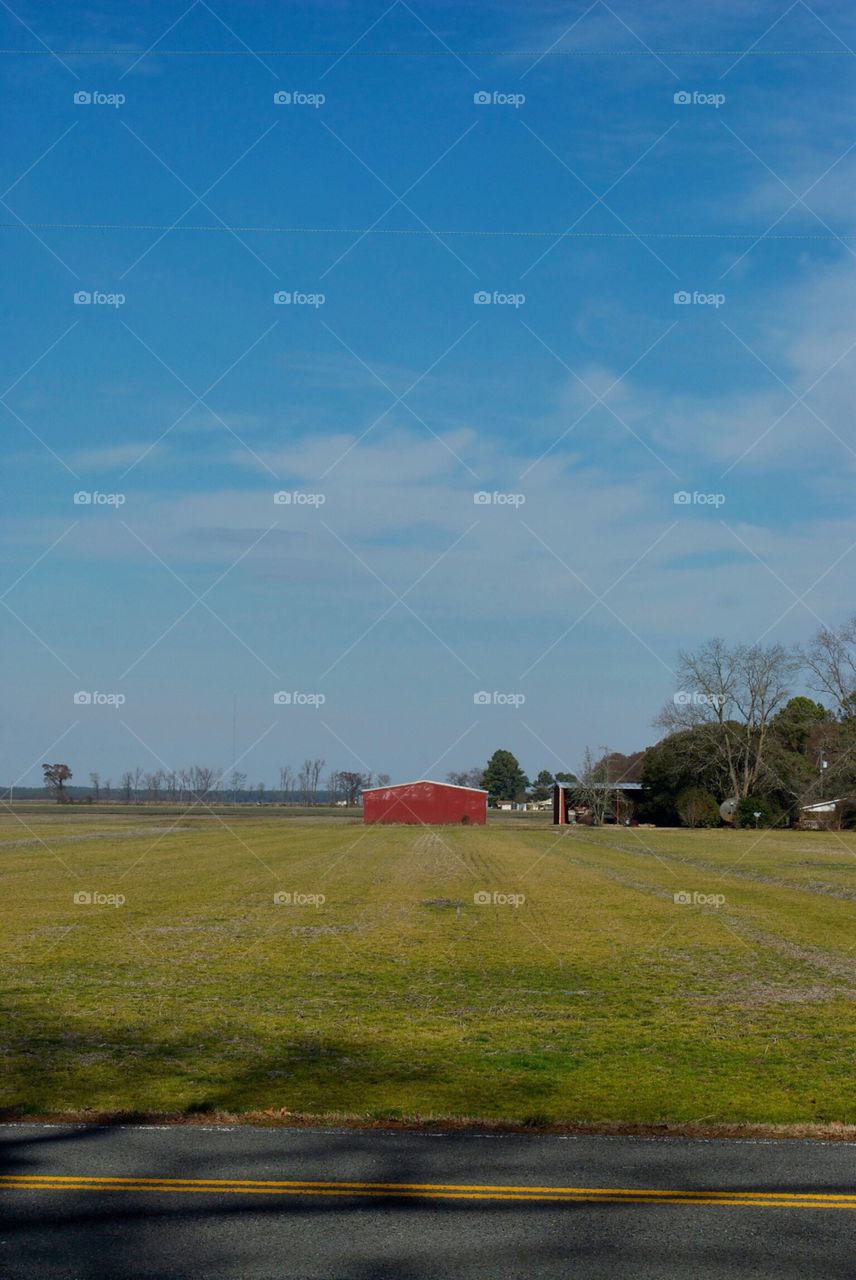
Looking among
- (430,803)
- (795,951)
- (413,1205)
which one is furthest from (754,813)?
(413,1205)

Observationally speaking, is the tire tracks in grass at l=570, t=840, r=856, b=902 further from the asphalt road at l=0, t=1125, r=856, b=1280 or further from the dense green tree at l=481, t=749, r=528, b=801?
the dense green tree at l=481, t=749, r=528, b=801

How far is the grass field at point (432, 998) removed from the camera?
38.8ft

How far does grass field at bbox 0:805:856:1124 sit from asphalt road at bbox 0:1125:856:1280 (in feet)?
4.10

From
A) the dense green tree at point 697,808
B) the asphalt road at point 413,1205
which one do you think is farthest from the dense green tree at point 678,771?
the asphalt road at point 413,1205

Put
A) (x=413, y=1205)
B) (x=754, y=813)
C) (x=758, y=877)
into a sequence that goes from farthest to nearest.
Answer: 1. (x=754, y=813)
2. (x=758, y=877)
3. (x=413, y=1205)

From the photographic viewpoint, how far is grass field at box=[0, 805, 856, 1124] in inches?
466

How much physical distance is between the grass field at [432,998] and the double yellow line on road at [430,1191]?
7.30ft

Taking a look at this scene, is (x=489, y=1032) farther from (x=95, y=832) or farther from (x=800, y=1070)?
(x=95, y=832)

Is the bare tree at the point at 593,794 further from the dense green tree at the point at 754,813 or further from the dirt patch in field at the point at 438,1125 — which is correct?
the dirt patch in field at the point at 438,1125

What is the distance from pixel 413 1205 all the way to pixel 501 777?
175471 mm

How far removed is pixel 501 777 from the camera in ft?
599

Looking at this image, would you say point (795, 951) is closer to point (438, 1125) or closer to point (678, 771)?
point (438, 1125)

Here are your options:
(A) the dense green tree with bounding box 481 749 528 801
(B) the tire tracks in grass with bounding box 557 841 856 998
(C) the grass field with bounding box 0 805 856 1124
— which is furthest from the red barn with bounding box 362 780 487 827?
(A) the dense green tree with bounding box 481 749 528 801

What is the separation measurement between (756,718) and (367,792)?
34035 mm
